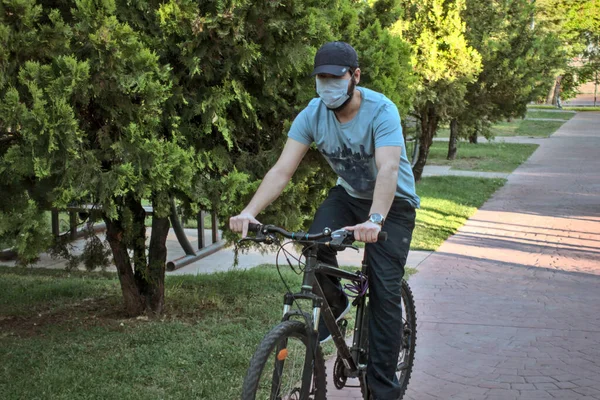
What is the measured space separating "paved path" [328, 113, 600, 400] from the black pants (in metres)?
0.82

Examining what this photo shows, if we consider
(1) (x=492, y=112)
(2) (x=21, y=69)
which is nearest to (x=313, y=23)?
(2) (x=21, y=69)

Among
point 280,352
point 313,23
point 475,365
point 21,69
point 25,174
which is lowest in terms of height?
point 475,365

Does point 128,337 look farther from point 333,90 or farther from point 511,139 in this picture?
point 511,139

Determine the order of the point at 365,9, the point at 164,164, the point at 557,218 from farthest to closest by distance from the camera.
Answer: the point at 557,218 → the point at 365,9 → the point at 164,164

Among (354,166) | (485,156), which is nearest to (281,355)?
(354,166)

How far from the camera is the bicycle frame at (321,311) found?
12.5ft

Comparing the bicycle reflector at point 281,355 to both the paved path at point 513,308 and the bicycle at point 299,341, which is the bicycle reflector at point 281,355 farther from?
the paved path at point 513,308

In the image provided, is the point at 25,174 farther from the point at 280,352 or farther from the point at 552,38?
the point at 552,38

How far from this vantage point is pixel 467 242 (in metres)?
11.0

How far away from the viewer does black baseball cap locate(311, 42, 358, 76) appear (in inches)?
154

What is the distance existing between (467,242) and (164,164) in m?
6.28

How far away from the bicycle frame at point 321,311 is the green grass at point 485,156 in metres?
16.5

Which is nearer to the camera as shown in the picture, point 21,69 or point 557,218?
point 21,69

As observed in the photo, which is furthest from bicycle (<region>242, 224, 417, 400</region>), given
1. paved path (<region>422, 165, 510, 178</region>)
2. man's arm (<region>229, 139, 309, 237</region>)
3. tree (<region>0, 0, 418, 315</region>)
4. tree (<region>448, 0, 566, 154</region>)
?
paved path (<region>422, 165, 510, 178</region>)
